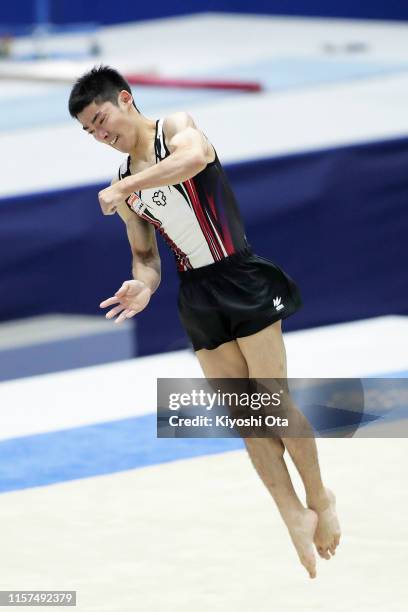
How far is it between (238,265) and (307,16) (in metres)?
11.5

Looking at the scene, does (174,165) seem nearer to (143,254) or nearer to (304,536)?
(143,254)

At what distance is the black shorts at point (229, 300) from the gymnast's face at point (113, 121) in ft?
1.41

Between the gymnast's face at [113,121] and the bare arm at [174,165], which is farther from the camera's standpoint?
the gymnast's face at [113,121]

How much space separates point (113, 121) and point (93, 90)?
0.31 ft

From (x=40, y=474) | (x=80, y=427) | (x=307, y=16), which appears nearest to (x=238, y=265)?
(x=40, y=474)

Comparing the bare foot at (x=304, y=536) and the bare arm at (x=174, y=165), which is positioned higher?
the bare arm at (x=174, y=165)

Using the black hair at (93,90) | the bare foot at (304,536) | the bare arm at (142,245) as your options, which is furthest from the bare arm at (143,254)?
the bare foot at (304,536)

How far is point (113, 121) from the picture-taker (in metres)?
3.68

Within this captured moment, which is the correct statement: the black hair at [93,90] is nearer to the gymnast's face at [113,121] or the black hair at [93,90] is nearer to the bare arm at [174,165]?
the gymnast's face at [113,121]

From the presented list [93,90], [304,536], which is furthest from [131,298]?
[304,536]

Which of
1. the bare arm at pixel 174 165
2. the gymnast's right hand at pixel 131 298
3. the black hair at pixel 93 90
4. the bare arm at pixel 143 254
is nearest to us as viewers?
the bare arm at pixel 174 165

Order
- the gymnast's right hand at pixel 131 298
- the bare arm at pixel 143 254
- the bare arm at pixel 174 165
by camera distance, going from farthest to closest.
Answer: the bare arm at pixel 143 254 < the gymnast's right hand at pixel 131 298 < the bare arm at pixel 174 165

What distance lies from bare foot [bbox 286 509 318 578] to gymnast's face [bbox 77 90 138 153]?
1.14 meters

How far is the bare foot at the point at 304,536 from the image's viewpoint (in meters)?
3.89
